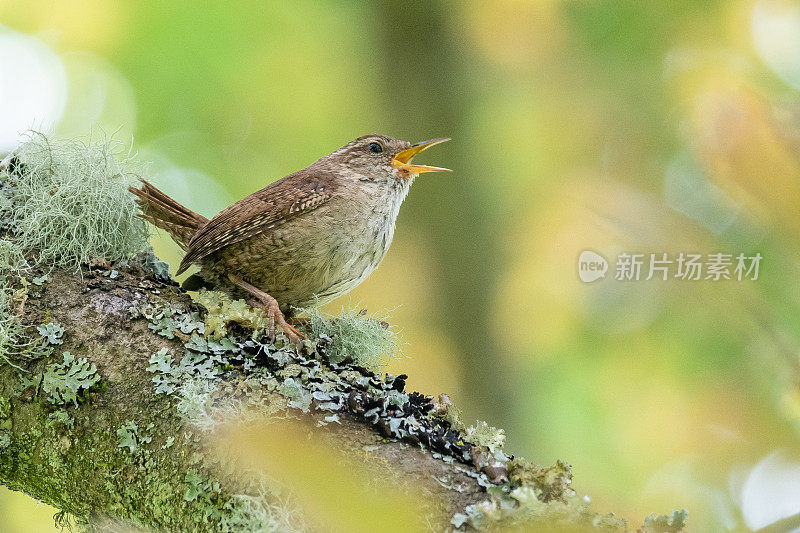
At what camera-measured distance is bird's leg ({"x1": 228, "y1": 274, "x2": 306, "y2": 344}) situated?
A: 2.21 metres

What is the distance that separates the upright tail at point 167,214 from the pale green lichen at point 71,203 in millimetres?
122

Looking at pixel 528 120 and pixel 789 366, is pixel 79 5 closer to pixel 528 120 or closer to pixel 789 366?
pixel 528 120

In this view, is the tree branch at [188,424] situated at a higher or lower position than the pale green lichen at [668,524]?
lower

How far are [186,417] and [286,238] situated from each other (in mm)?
1213

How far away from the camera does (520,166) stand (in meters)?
5.88

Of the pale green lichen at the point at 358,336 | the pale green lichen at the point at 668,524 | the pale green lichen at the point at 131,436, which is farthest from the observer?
the pale green lichen at the point at 358,336

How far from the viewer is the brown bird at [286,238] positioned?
2820 millimetres

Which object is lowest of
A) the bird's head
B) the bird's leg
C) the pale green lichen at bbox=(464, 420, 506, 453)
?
the pale green lichen at bbox=(464, 420, 506, 453)

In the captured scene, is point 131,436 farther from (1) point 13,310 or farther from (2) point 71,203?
(2) point 71,203

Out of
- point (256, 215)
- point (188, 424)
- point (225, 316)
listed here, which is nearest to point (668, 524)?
point (188, 424)

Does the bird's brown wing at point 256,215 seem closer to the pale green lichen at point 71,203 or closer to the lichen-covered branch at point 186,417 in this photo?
the pale green lichen at point 71,203

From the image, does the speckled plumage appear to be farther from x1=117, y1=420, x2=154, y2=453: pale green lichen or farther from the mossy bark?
x1=117, y1=420, x2=154, y2=453: pale green lichen

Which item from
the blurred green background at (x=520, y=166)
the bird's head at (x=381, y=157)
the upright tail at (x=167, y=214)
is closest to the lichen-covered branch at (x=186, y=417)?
the upright tail at (x=167, y=214)

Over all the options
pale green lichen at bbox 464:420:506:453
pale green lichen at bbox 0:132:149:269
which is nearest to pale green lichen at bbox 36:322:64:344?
pale green lichen at bbox 0:132:149:269
